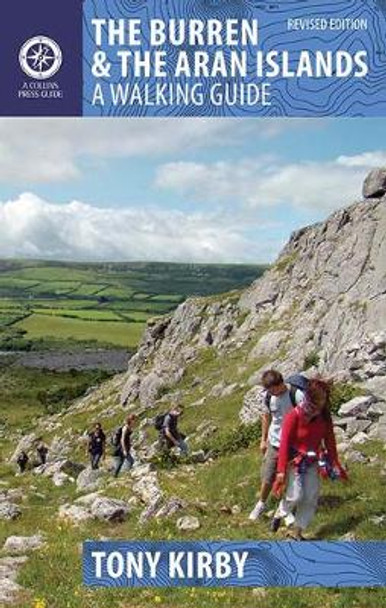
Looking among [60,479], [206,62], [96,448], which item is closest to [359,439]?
[206,62]

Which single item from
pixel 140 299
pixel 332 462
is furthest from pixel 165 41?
pixel 332 462

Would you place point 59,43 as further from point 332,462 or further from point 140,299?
point 332,462

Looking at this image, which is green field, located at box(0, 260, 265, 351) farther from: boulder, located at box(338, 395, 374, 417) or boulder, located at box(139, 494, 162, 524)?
boulder, located at box(338, 395, 374, 417)

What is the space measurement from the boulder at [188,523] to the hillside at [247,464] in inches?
1.0

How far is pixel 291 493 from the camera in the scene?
1134 centimetres

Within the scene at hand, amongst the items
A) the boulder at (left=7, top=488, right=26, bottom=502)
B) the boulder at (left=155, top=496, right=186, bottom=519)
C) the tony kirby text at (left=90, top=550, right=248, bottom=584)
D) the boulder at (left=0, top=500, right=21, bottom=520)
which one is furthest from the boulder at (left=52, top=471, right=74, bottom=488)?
the tony kirby text at (left=90, top=550, right=248, bottom=584)

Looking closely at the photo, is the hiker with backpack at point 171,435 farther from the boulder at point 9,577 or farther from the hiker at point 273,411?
the boulder at point 9,577

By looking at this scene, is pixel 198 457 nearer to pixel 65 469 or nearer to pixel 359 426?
pixel 359 426

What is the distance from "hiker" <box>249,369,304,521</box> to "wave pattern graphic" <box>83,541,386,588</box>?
1.13m

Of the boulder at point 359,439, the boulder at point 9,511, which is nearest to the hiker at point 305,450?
the boulder at point 359,439

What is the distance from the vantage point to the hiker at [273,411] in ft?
36.4

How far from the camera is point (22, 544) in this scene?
12.3 meters

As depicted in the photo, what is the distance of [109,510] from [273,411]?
3695 mm

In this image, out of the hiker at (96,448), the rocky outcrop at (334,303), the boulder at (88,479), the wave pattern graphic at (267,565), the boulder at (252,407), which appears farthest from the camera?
the hiker at (96,448)
